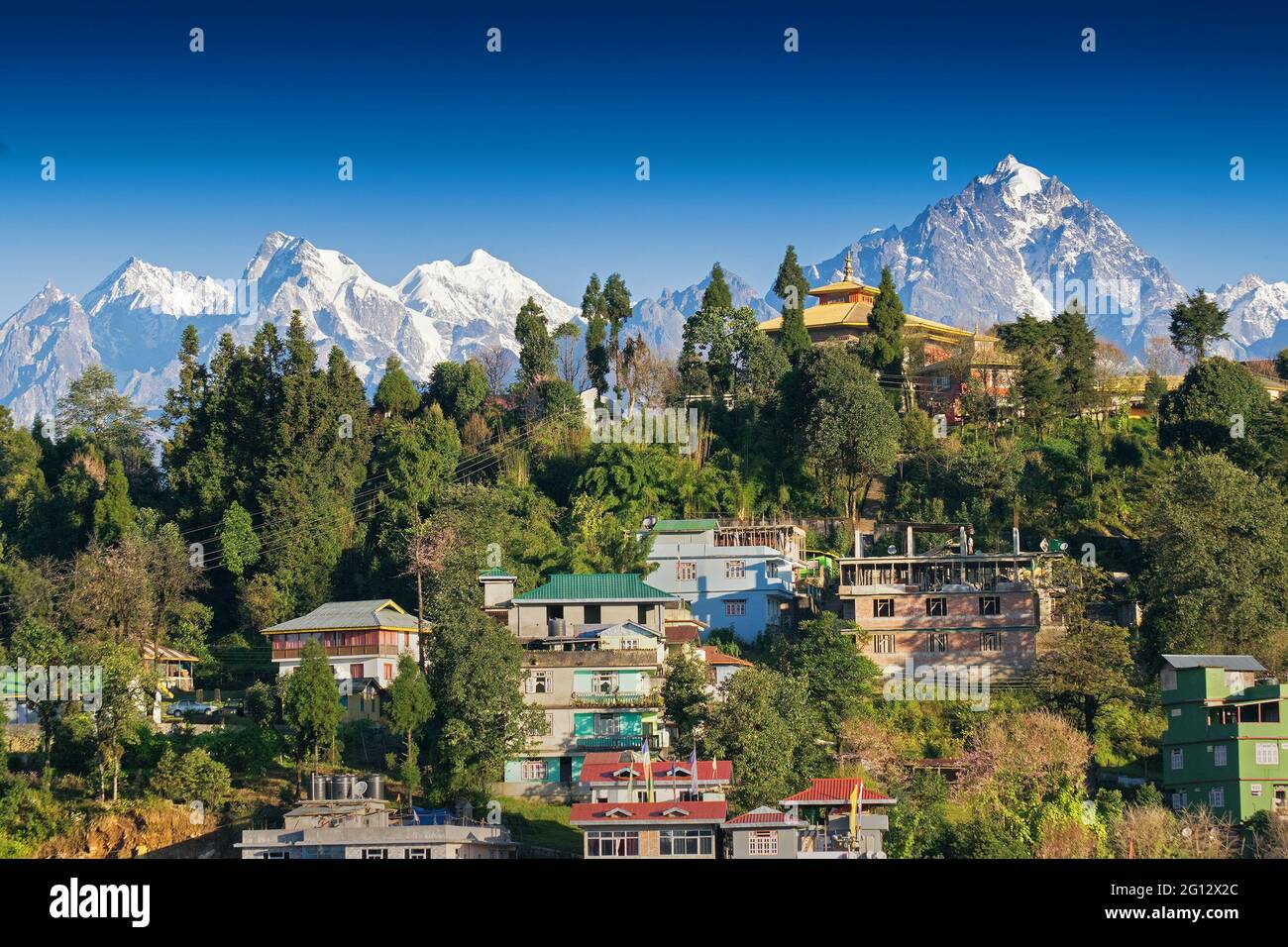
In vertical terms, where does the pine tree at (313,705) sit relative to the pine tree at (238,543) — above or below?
below

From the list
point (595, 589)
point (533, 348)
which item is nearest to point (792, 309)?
point (533, 348)

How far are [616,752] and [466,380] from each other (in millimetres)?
26505

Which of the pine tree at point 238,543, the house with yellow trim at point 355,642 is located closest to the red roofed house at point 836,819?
the house with yellow trim at point 355,642

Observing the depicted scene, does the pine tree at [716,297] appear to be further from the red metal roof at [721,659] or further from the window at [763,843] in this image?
the window at [763,843]

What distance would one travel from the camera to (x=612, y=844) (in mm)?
40875

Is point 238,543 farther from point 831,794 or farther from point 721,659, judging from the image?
point 831,794

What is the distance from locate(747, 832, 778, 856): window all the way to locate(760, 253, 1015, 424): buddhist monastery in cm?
2833

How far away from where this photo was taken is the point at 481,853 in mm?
40938

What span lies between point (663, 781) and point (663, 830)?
2.45 meters

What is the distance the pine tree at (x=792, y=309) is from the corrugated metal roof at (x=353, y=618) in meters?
17.4

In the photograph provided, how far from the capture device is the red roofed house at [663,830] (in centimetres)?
4056
